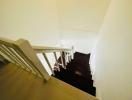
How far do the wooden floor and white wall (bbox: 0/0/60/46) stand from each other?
0.77 meters

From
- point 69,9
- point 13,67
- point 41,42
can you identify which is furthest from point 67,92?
point 69,9

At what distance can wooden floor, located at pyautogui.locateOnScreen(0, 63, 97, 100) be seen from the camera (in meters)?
1.18

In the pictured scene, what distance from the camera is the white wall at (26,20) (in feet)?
5.87

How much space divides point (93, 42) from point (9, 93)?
454 centimetres

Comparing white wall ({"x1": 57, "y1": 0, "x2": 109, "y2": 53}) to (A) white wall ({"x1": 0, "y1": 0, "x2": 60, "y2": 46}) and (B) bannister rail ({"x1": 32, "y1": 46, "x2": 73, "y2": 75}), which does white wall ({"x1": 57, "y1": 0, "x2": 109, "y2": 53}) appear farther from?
(B) bannister rail ({"x1": 32, "y1": 46, "x2": 73, "y2": 75})

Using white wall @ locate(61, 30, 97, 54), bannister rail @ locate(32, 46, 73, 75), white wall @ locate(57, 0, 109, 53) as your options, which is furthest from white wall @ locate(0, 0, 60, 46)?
white wall @ locate(61, 30, 97, 54)

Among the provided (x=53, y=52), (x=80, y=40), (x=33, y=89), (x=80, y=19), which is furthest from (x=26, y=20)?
(x=80, y=40)

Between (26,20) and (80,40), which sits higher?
(26,20)

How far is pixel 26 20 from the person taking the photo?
7.59 ft

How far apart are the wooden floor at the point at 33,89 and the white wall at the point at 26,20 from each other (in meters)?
0.77

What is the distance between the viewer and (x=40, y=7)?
2820 millimetres

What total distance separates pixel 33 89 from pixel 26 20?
1.53 m

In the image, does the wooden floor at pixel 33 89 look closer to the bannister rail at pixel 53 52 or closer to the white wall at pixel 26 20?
the bannister rail at pixel 53 52

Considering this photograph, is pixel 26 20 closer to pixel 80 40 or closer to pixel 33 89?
pixel 33 89
